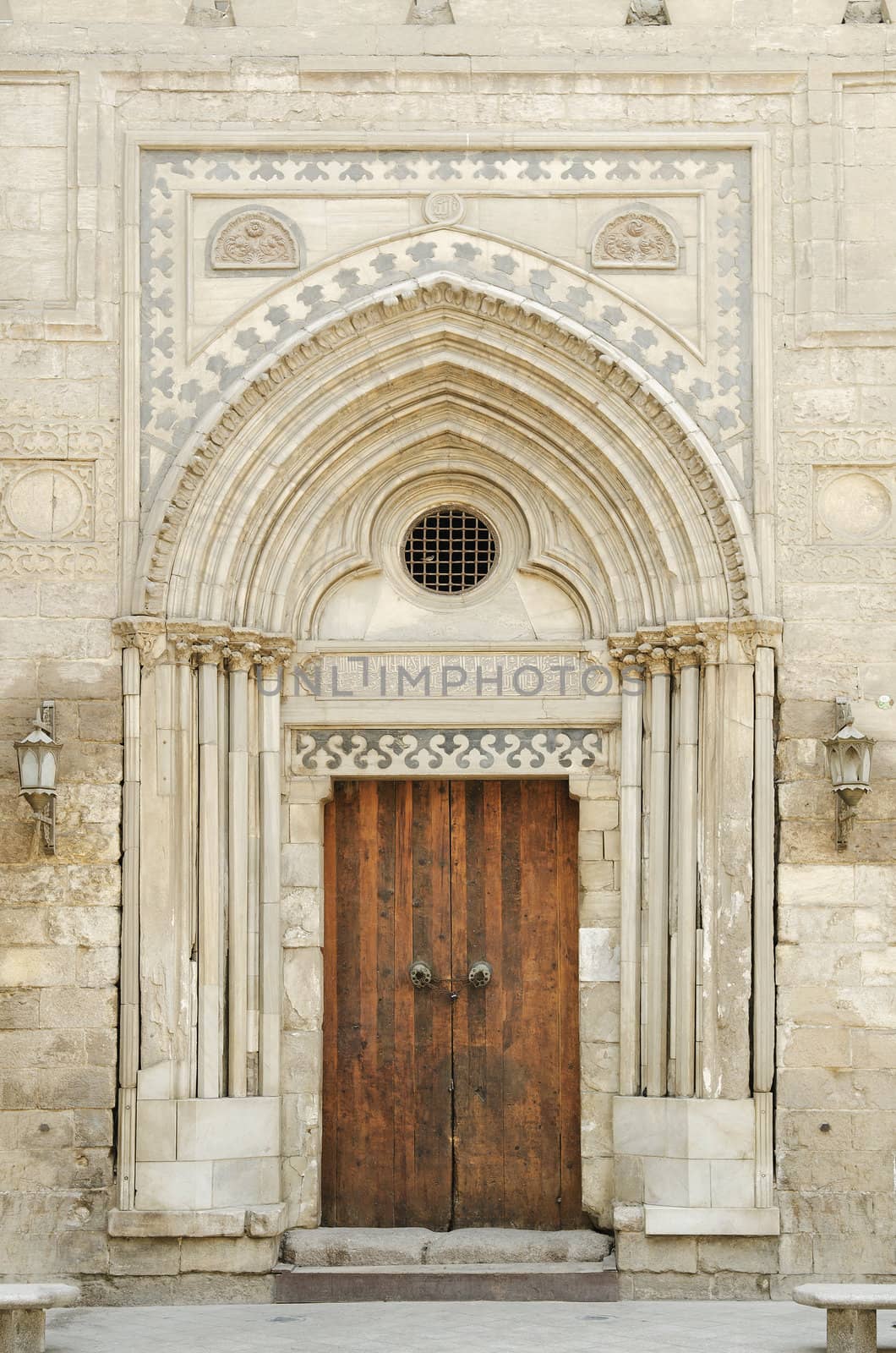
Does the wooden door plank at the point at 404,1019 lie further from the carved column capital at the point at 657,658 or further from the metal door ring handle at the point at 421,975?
the carved column capital at the point at 657,658

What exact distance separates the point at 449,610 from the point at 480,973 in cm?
200

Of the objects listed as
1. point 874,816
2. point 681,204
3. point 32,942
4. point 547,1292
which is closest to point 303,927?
point 32,942

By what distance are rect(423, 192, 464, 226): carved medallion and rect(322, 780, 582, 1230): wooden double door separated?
3.04 metres

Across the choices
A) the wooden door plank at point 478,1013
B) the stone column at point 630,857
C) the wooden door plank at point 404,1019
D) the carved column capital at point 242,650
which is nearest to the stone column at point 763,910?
the stone column at point 630,857

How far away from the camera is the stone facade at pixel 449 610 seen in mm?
9883

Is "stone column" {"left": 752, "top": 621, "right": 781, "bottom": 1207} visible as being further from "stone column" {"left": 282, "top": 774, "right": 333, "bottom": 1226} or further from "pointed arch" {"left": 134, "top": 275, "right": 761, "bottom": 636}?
"stone column" {"left": 282, "top": 774, "right": 333, "bottom": 1226}

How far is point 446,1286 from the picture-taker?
9805mm

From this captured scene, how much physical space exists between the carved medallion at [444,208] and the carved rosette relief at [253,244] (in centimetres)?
73

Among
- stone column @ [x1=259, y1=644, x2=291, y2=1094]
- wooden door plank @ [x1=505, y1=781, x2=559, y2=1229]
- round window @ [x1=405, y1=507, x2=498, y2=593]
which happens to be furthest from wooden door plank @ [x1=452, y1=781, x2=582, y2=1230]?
round window @ [x1=405, y1=507, x2=498, y2=593]

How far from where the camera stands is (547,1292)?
385 inches

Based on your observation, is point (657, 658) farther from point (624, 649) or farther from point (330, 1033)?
point (330, 1033)

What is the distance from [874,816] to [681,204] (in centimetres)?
342

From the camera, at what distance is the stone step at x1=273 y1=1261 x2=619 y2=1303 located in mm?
9773

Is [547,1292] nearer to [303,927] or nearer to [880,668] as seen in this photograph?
[303,927]
